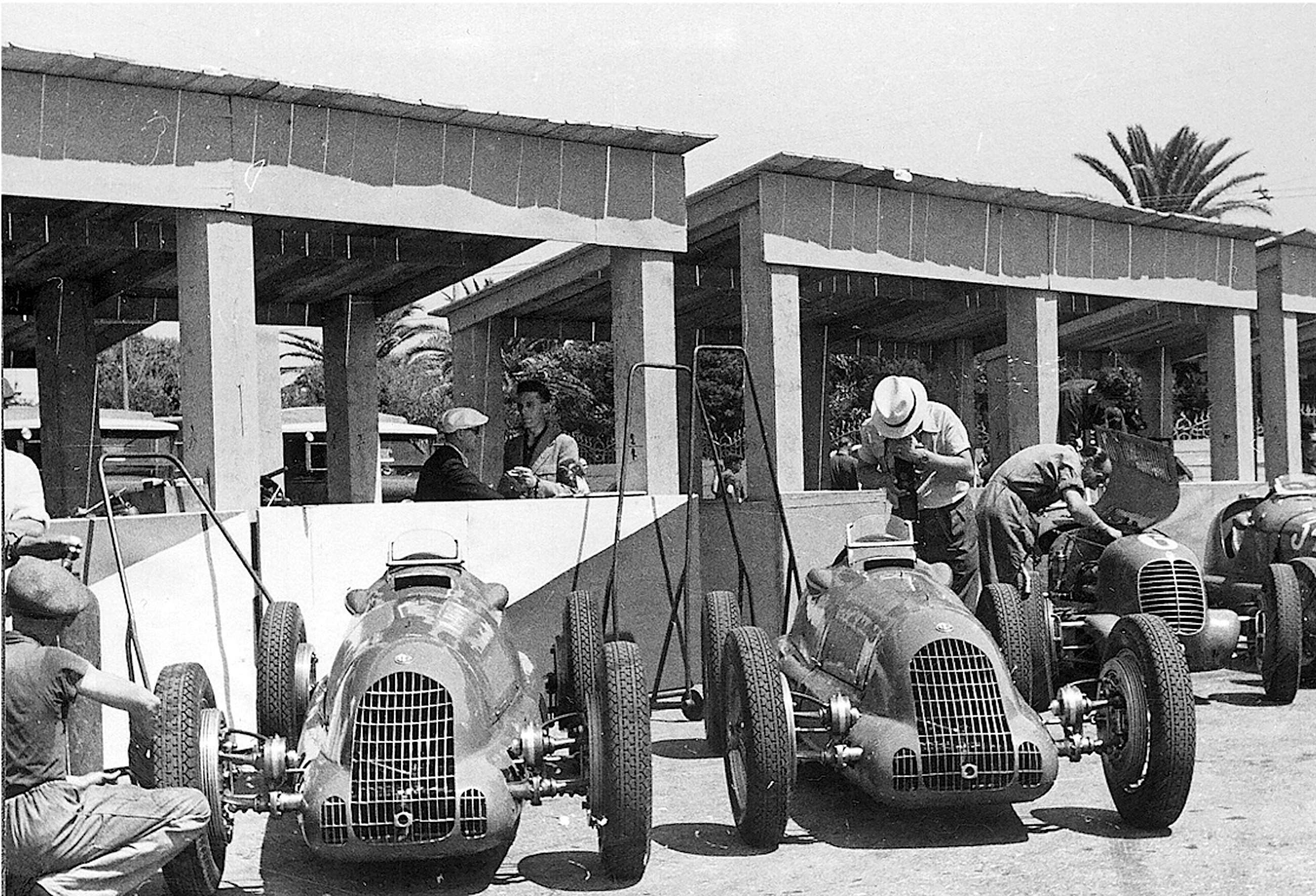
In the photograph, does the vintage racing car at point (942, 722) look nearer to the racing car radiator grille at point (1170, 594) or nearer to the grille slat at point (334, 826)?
the grille slat at point (334, 826)

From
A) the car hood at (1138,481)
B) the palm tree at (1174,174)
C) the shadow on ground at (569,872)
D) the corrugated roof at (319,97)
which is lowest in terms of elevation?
the shadow on ground at (569,872)

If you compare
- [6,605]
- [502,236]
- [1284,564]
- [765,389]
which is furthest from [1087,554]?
[6,605]

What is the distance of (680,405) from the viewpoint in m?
19.7

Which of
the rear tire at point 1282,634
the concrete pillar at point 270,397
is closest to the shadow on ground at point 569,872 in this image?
the rear tire at point 1282,634

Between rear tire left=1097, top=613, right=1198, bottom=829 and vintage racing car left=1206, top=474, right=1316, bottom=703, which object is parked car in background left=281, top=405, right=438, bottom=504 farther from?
rear tire left=1097, top=613, right=1198, bottom=829

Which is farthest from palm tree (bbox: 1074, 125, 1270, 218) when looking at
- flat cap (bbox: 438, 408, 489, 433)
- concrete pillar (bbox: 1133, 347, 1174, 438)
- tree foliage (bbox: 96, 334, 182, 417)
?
tree foliage (bbox: 96, 334, 182, 417)

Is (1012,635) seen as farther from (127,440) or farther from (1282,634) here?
(127,440)

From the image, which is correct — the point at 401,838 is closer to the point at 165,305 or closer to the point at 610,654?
the point at 610,654

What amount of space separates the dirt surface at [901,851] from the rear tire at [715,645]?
1.69ft

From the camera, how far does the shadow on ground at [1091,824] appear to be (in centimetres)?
556

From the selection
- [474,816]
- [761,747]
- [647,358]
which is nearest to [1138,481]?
[647,358]

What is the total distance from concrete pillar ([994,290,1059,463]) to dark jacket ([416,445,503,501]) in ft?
20.5

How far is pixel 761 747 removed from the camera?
544 cm

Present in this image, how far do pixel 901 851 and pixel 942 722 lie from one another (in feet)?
A: 1.78
